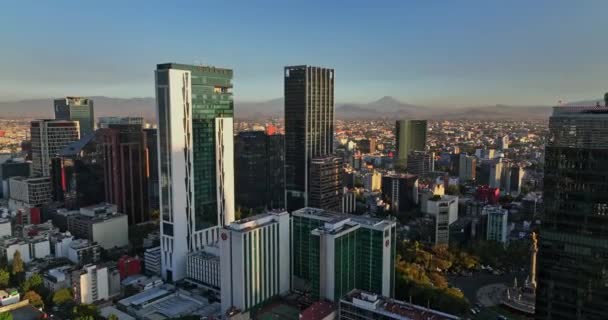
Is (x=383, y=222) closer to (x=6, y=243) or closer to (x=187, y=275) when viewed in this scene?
(x=187, y=275)

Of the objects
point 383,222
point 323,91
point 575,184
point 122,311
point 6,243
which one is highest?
point 323,91

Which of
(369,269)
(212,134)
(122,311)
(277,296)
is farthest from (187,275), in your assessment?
(369,269)

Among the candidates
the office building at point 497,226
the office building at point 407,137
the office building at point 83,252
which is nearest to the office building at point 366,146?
the office building at point 407,137

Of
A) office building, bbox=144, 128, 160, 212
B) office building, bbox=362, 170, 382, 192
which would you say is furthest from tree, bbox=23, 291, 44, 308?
office building, bbox=362, 170, 382, 192

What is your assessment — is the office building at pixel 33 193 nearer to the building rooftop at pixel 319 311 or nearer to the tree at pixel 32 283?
the tree at pixel 32 283

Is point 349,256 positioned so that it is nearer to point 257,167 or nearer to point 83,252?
point 83,252

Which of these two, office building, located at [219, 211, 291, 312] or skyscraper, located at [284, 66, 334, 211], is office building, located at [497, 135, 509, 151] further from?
office building, located at [219, 211, 291, 312]
